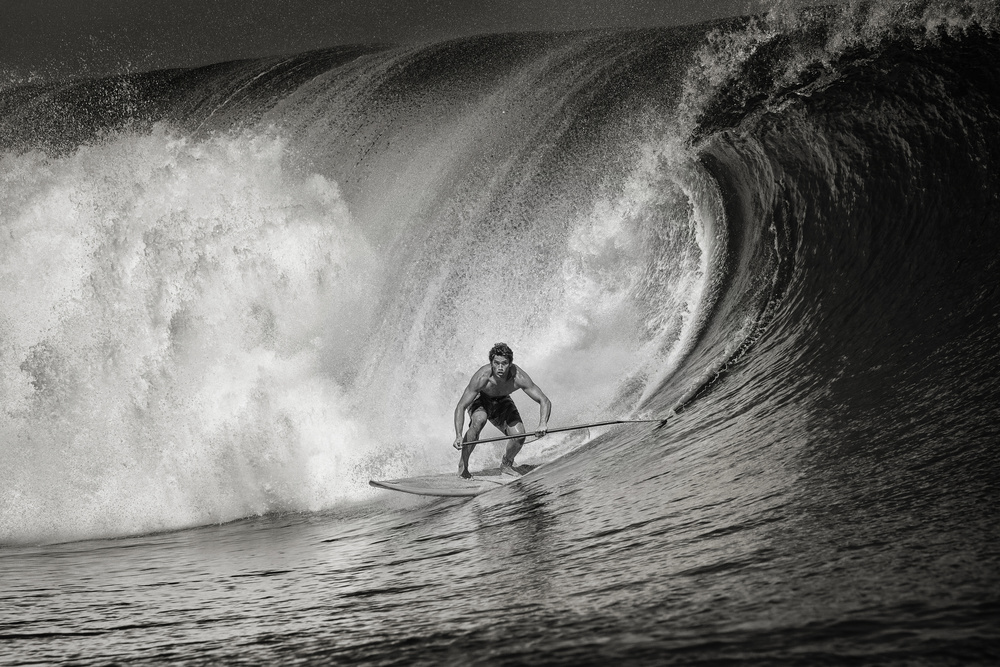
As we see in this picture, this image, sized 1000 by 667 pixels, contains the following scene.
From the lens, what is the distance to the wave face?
18.0 feet

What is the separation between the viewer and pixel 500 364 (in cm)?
630

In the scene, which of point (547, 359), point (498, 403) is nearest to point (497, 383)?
point (498, 403)

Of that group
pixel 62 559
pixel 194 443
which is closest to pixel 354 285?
pixel 194 443

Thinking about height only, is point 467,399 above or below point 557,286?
below

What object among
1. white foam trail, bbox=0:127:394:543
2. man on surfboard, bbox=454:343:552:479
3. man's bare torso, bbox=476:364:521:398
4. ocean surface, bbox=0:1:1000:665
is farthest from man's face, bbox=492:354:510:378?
white foam trail, bbox=0:127:394:543

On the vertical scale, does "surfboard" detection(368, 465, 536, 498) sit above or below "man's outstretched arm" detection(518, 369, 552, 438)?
below

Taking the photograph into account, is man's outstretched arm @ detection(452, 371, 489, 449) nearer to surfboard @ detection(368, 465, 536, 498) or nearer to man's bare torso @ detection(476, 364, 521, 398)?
man's bare torso @ detection(476, 364, 521, 398)

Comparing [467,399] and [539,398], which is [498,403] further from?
[539,398]

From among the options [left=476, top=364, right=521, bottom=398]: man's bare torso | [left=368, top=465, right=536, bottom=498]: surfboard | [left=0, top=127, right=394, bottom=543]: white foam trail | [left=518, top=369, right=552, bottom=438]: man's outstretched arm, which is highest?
[left=0, top=127, right=394, bottom=543]: white foam trail

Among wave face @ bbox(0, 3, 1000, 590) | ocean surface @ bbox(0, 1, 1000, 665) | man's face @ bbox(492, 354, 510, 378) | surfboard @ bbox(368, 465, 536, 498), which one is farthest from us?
man's face @ bbox(492, 354, 510, 378)

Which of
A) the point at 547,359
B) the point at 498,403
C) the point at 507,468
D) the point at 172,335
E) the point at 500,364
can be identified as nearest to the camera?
the point at 500,364

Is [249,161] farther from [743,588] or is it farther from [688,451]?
[743,588]

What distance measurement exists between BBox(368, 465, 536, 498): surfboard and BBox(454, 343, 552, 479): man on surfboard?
0.28 ft

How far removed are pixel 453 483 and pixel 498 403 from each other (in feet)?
2.42
